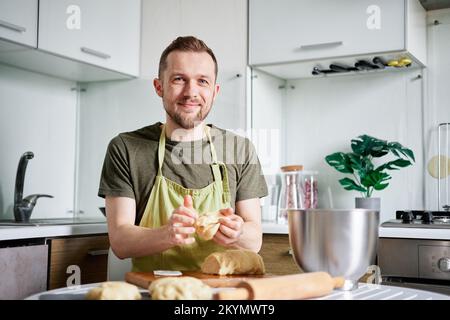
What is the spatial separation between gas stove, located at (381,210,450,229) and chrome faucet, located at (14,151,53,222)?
132 cm

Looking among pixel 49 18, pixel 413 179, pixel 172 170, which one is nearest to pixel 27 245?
pixel 172 170

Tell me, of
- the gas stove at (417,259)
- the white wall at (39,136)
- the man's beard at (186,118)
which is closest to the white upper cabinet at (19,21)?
the white wall at (39,136)

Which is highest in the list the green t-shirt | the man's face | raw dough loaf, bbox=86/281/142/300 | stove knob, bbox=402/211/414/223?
the man's face

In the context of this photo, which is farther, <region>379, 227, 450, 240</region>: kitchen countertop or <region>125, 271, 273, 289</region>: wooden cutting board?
<region>379, 227, 450, 240</region>: kitchen countertop

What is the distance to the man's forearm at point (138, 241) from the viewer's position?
4.05 feet

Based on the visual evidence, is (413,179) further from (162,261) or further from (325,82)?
(162,261)

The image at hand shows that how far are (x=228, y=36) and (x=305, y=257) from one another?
1609 millimetres

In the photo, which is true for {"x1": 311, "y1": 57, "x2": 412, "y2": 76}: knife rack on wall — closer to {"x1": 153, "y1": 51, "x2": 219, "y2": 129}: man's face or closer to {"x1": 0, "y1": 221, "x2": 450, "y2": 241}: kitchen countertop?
{"x1": 0, "y1": 221, "x2": 450, "y2": 241}: kitchen countertop

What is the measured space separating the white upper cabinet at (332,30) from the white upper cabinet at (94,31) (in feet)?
1.87

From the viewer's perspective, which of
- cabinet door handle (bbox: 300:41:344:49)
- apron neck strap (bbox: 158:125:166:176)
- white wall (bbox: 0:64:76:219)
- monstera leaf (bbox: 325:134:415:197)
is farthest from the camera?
white wall (bbox: 0:64:76:219)

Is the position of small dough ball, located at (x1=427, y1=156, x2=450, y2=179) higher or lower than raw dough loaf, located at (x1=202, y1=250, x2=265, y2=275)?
higher

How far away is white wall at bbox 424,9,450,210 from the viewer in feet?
7.70

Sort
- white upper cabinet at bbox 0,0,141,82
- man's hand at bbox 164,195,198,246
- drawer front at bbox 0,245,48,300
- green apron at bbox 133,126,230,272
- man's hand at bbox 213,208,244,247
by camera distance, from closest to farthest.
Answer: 1. man's hand at bbox 164,195,198,246
2. man's hand at bbox 213,208,244,247
3. green apron at bbox 133,126,230,272
4. drawer front at bbox 0,245,48,300
5. white upper cabinet at bbox 0,0,141,82

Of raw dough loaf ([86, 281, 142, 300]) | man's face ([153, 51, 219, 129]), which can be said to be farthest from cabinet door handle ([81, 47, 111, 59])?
raw dough loaf ([86, 281, 142, 300])
